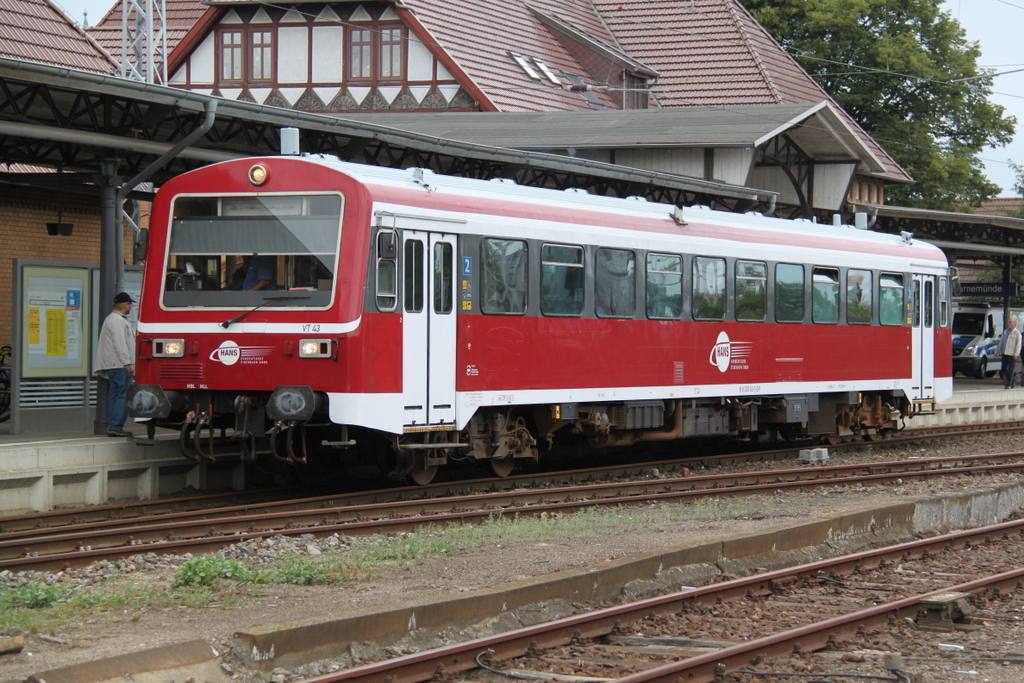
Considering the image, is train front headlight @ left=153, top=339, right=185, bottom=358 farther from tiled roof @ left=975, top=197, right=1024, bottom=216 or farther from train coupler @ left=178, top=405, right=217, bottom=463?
tiled roof @ left=975, top=197, right=1024, bottom=216

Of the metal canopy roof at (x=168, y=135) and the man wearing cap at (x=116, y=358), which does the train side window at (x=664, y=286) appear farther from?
the man wearing cap at (x=116, y=358)

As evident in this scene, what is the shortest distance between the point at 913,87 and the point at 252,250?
40899 millimetres

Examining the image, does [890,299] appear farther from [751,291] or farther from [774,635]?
[774,635]

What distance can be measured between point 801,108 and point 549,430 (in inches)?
627

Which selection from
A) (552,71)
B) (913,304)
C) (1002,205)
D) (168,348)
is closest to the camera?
(168,348)

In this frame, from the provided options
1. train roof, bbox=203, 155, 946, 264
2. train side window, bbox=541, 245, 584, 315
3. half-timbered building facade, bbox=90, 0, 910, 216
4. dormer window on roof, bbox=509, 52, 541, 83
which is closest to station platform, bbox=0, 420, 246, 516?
train roof, bbox=203, 155, 946, 264

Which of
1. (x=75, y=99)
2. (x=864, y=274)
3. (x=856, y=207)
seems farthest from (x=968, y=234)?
(x=75, y=99)

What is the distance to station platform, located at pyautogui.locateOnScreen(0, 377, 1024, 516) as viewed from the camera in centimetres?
1255

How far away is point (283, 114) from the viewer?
1501cm

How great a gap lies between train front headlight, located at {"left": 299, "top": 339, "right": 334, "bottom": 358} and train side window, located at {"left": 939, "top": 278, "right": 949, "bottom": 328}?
12.6 metres

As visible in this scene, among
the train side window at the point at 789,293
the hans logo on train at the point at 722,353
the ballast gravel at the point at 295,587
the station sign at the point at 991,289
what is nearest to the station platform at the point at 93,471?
the ballast gravel at the point at 295,587

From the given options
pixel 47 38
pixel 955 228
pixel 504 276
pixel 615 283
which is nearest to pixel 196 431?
pixel 504 276

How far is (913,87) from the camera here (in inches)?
1934

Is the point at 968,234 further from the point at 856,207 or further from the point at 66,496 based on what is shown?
the point at 66,496
